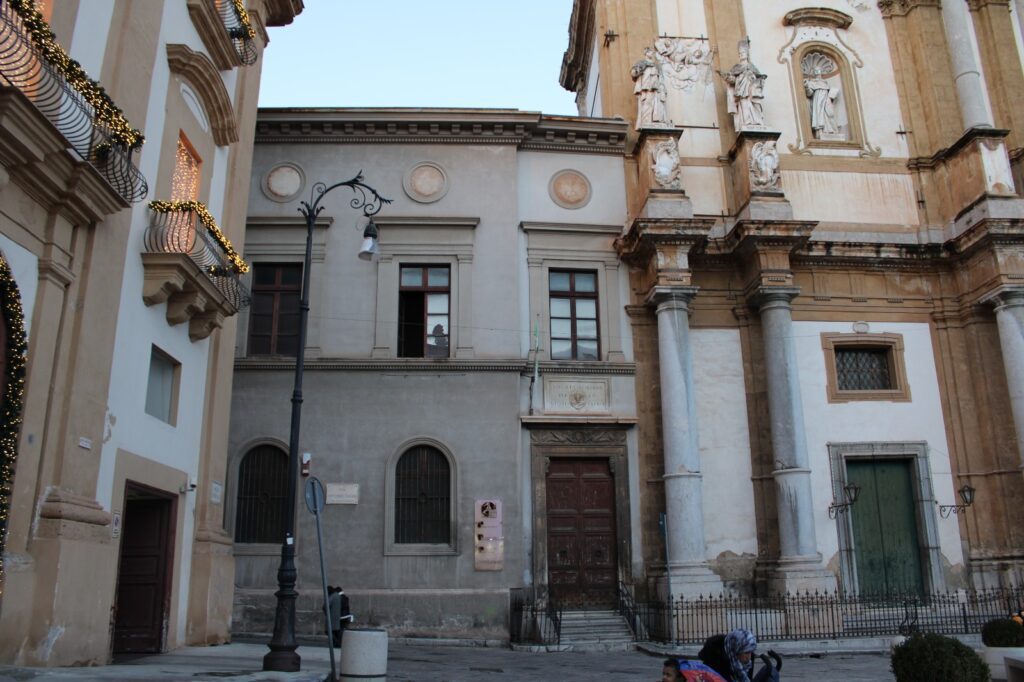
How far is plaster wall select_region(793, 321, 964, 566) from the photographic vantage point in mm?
18734

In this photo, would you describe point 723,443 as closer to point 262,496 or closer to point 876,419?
point 876,419

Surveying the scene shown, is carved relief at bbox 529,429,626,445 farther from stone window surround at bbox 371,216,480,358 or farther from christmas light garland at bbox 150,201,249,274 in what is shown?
christmas light garland at bbox 150,201,249,274

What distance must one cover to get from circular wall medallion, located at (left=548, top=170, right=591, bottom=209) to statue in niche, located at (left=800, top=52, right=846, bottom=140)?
628 centimetres

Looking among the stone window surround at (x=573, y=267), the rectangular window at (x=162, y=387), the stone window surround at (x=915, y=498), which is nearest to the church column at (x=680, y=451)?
the stone window surround at (x=573, y=267)

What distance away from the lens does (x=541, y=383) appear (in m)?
18.9

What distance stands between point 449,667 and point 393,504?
212 inches

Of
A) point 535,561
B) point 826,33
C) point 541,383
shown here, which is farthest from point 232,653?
point 826,33

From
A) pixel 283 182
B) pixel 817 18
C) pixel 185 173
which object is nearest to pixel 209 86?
pixel 185 173

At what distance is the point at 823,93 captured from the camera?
21.9 m

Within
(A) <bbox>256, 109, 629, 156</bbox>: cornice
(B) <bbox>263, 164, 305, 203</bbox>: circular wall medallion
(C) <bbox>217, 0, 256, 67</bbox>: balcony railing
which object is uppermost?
(A) <bbox>256, 109, 629, 156</bbox>: cornice

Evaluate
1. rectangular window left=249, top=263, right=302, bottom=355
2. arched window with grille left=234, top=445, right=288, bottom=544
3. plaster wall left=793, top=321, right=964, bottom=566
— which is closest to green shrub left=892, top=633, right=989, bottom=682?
plaster wall left=793, top=321, right=964, bottom=566

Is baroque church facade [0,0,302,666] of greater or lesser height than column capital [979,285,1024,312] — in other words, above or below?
below

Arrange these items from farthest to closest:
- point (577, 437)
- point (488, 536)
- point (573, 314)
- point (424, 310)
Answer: point (573, 314) → point (424, 310) → point (577, 437) → point (488, 536)

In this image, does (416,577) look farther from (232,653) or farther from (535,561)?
(232,653)
